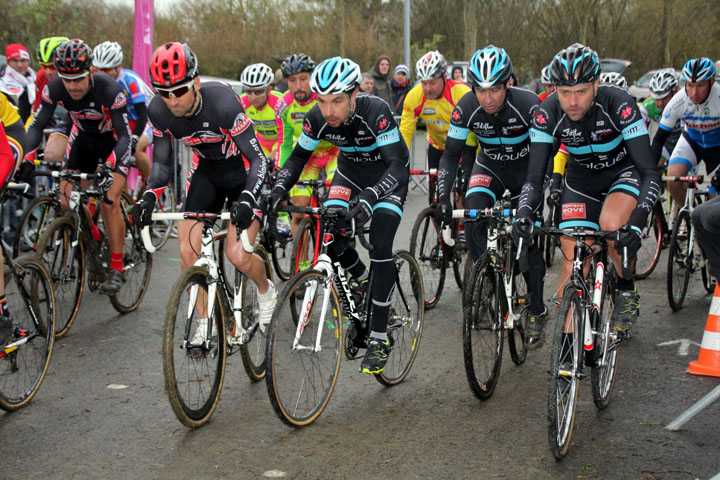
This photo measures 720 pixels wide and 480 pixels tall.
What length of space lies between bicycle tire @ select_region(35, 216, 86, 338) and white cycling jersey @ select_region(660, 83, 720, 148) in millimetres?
5718

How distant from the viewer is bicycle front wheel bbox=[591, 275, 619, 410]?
4770 mm

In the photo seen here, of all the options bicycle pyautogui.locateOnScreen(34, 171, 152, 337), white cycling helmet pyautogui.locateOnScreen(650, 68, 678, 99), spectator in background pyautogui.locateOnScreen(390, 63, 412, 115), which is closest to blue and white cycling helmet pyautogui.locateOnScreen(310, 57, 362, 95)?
bicycle pyautogui.locateOnScreen(34, 171, 152, 337)

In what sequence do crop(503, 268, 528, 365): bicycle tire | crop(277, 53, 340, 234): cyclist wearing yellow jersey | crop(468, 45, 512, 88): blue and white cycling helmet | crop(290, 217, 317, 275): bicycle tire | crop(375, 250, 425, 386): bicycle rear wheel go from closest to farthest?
crop(375, 250, 425, 386): bicycle rear wheel, crop(503, 268, 528, 365): bicycle tire, crop(468, 45, 512, 88): blue and white cycling helmet, crop(290, 217, 317, 275): bicycle tire, crop(277, 53, 340, 234): cyclist wearing yellow jersey

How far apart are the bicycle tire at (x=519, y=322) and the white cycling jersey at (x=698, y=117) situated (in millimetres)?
2962

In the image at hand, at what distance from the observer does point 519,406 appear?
16.7ft

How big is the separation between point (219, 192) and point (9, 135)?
4.73ft

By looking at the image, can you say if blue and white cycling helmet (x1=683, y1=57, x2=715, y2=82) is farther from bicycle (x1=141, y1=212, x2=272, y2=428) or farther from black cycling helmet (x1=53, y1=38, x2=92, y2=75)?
black cycling helmet (x1=53, y1=38, x2=92, y2=75)

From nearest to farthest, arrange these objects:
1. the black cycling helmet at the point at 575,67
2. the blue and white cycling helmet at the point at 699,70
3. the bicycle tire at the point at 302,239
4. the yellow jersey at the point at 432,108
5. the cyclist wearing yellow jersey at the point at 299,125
→ the black cycling helmet at the point at 575,67 < the bicycle tire at the point at 302,239 < the blue and white cycling helmet at the point at 699,70 < the cyclist wearing yellow jersey at the point at 299,125 < the yellow jersey at the point at 432,108

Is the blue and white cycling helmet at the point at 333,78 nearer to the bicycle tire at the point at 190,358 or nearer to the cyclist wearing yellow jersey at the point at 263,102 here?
the bicycle tire at the point at 190,358

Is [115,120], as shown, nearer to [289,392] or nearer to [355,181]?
[355,181]

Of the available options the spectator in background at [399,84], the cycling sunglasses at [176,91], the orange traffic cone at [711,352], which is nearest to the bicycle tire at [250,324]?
the cycling sunglasses at [176,91]

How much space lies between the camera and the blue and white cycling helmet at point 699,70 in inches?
297

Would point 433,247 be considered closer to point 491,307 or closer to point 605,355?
point 491,307

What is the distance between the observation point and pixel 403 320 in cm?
555
